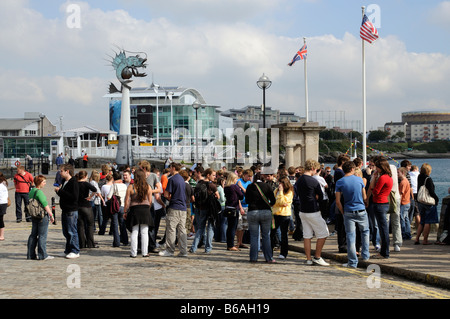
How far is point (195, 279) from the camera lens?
31.9ft

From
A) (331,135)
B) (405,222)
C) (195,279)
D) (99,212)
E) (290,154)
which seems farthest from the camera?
(331,135)

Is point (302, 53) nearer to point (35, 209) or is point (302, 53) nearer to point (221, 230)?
point (221, 230)

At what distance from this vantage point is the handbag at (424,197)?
41.8ft

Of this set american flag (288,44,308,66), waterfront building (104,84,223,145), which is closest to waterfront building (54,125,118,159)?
american flag (288,44,308,66)

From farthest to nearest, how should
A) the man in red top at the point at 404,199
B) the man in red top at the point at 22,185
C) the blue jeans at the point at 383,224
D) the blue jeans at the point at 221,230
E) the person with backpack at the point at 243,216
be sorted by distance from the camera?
the man in red top at the point at 22,185
the blue jeans at the point at 221,230
the person with backpack at the point at 243,216
the man in red top at the point at 404,199
the blue jeans at the point at 383,224

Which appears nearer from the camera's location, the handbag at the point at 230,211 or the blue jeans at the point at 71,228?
the blue jeans at the point at 71,228

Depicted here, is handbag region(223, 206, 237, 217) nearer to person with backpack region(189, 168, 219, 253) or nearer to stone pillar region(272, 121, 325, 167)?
person with backpack region(189, 168, 219, 253)

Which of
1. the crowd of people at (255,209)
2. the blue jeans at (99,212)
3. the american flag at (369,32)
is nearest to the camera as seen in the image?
the crowd of people at (255,209)

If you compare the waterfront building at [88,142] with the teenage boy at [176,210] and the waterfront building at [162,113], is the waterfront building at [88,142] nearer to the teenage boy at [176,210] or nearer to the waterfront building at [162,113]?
the waterfront building at [162,113]

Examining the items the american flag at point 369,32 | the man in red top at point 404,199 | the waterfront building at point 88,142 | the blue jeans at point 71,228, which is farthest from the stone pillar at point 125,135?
the man in red top at point 404,199

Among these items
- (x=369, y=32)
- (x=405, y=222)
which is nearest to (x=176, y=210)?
(x=405, y=222)

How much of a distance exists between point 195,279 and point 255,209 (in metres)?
2.29

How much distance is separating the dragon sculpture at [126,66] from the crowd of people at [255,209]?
115 feet

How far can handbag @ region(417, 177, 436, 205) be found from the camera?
41.8ft
